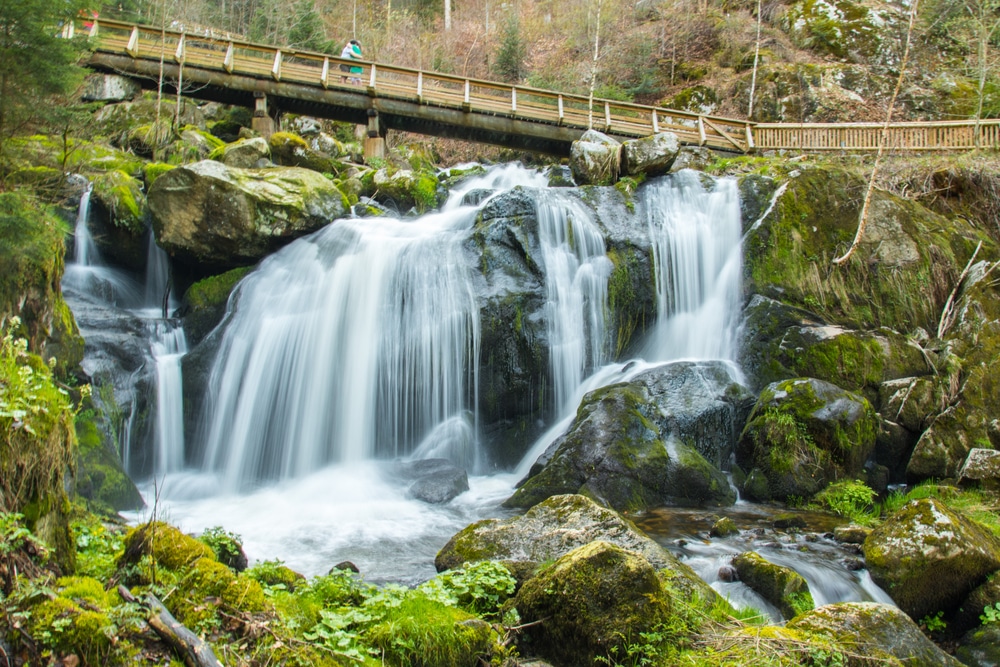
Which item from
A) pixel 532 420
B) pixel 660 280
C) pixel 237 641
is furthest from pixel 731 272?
pixel 237 641

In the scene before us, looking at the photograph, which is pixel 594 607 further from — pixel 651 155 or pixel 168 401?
pixel 651 155

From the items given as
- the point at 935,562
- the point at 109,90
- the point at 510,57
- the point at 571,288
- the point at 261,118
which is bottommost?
the point at 935,562

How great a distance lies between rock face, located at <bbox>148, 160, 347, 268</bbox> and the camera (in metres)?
11.5

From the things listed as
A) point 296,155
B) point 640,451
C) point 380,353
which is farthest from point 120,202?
point 640,451

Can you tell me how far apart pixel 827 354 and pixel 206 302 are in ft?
33.1

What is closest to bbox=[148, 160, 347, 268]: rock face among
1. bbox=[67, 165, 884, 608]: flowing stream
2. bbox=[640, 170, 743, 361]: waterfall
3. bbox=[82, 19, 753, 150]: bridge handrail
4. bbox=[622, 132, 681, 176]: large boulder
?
bbox=[67, 165, 884, 608]: flowing stream

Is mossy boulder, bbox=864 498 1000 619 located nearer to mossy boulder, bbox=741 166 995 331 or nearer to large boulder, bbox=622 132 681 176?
mossy boulder, bbox=741 166 995 331

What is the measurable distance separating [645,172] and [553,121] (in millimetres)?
6498

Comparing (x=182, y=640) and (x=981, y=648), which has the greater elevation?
(x=182, y=640)

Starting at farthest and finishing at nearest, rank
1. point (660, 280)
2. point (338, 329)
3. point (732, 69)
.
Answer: point (732, 69) → point (660, 280) → point (338, 329)

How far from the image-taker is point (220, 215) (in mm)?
11547

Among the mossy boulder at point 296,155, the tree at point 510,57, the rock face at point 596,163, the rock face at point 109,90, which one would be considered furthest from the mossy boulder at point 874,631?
the tree at point 510,57

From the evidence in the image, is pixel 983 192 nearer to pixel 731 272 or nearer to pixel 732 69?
pixel 731 272

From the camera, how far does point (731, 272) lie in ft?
37.6
